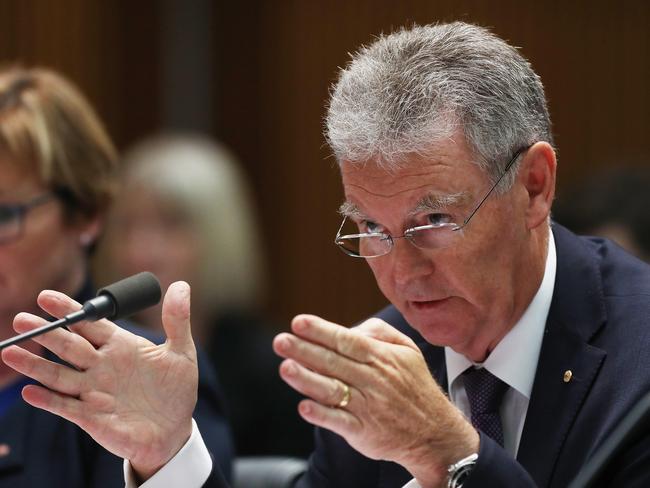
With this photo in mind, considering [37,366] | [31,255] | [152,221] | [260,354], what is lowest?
[260,354]

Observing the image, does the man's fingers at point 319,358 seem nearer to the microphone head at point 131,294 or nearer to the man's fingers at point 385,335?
the man's fingers at point 385,335

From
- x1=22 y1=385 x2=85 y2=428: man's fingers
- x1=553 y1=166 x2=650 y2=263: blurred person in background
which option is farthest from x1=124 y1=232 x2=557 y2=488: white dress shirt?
x1=553 y1=166 x2=650 y2=263: blurred person in background

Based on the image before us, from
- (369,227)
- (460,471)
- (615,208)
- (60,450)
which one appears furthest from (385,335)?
(615,208)

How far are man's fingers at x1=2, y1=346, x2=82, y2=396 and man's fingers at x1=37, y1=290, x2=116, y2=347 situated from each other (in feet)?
0.24

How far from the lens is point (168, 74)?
589cm

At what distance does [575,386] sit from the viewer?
7.37 feet

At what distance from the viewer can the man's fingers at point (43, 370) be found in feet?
6.88

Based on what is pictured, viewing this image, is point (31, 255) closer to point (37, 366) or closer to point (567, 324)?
point (37, 366)

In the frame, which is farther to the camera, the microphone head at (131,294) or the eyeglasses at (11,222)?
the eyeglasses at (11,222)

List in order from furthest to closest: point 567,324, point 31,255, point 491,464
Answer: point 31,255, point 567,324, point 491,464

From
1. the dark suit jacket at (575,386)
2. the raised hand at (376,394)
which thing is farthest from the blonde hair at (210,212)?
the raised hand at (376,394)

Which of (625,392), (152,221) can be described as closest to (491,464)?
(625,392)

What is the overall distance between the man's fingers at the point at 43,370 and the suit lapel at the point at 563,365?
2.78 feet

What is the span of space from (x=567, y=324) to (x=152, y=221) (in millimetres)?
2554
